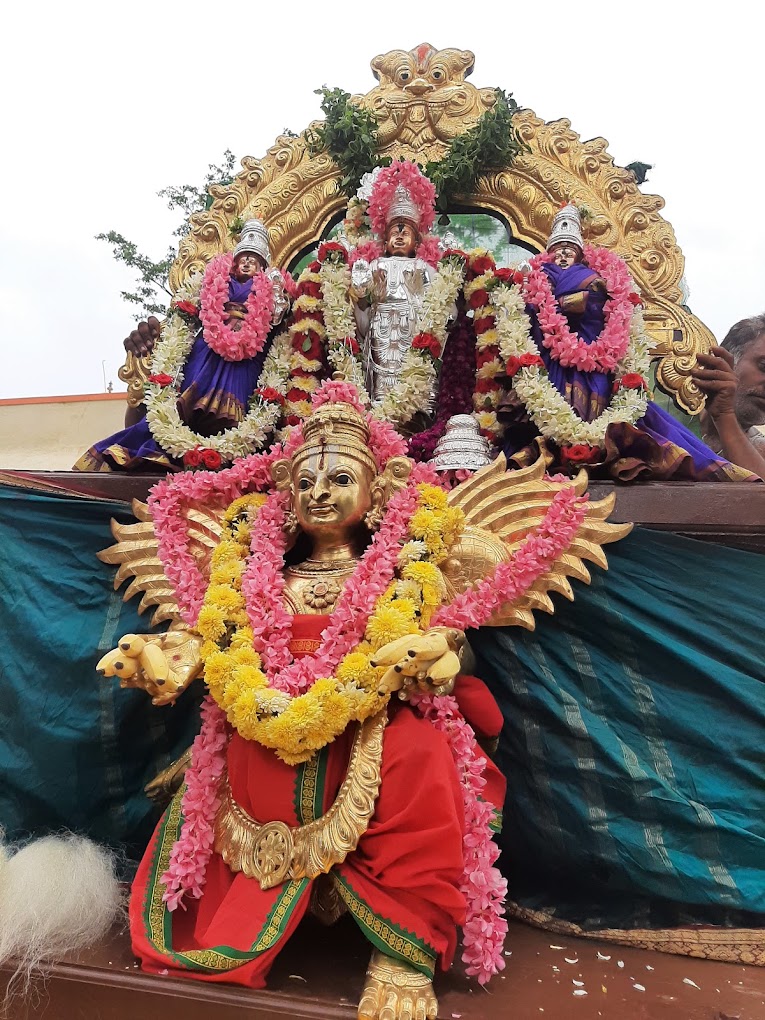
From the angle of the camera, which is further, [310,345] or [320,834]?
[310,345]

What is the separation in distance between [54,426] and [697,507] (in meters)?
6.14

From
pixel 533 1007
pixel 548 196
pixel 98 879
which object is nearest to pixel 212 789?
pixel 98 879

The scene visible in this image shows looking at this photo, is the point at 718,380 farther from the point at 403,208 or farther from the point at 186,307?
the point at 186,307

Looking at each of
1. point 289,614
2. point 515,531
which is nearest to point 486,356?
point 515,531

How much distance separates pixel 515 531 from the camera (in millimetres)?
2891

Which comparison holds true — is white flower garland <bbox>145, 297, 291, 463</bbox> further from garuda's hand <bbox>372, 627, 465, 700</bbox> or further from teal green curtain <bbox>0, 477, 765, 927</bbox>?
garuda's hand <bbox>372, 627, 465, 700</bbox>

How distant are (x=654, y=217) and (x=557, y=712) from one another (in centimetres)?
321

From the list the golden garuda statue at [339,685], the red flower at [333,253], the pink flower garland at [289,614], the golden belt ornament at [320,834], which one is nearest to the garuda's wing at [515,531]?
the golden garuda statue at [339,685]

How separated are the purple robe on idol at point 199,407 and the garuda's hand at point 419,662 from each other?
2.01 meters

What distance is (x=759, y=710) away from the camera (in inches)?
106

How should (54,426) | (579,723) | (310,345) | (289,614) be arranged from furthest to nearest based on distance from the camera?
(54,426), (310,345), (579,723), (289,614)

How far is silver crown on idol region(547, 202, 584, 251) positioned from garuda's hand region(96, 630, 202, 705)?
3.02 metres

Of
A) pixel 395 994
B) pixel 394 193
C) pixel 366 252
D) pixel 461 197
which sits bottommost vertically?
pixel 395 994

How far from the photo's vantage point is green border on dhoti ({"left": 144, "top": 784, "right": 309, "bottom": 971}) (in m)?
2.05
